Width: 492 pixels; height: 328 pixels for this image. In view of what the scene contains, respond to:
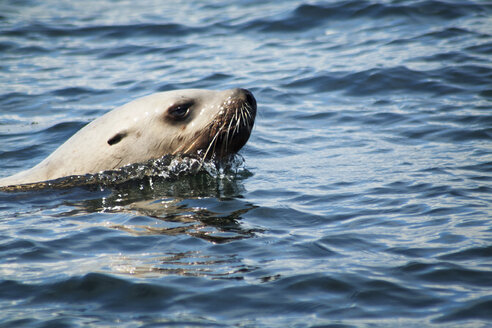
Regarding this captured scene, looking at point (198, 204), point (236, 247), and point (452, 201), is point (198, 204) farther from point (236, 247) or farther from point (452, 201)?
point (452, 201)

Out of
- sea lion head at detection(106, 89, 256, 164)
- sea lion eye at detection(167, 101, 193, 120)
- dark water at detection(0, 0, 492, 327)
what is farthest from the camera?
sea lion eye at detection(167, 101, 193, 120)

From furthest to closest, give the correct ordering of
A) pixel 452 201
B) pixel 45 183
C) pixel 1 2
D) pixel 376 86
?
pixel 1 2 → pixel 376 86 → pixel 45 183 → pixel 452 201

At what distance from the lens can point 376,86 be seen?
12.0m

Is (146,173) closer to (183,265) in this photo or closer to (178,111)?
(178,111)

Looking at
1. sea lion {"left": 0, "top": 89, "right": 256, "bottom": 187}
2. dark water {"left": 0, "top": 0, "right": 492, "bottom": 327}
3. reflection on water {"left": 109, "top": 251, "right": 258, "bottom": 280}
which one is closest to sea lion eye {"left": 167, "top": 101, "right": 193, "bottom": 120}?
sea lion {"left": 0, "top": 89, "right": 256, "bottom": 187}

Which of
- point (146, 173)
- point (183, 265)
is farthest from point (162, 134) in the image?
point (183, 265)

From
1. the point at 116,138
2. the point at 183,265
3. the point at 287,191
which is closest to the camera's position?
the point at 183,265

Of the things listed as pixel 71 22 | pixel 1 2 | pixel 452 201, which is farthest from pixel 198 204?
pixel 1 2

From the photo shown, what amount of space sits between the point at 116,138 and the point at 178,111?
737 millimetres

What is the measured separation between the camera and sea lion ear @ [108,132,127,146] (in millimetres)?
7848

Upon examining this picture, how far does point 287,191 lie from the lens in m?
7.62

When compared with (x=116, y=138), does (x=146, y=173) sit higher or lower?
lower

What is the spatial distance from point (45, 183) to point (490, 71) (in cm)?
774

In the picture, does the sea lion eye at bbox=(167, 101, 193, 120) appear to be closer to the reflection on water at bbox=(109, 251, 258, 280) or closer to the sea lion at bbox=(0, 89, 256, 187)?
the sea lion at bbox=(0, 89, 256, 187)
